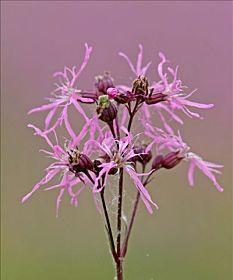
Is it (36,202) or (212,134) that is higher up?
(212,134)

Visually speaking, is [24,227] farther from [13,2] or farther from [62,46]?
[13,2]

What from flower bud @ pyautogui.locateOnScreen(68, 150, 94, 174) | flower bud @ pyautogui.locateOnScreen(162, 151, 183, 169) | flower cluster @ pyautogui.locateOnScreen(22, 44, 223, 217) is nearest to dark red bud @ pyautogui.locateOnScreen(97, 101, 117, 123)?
flower cluster @ pyautogui.locateOnScreen(22, 44, 223, 217)

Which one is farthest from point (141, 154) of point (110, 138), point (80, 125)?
point (80, 125)

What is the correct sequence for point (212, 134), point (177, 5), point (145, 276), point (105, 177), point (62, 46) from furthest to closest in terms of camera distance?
point (177, 5), point (62, 46), point (212, 134), point (145, 276), point (105, 177)

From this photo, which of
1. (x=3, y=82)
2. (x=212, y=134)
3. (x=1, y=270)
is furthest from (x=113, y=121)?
(x=3, y=82)

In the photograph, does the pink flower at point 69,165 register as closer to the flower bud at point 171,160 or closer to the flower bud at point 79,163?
the flower bud at point 79,163

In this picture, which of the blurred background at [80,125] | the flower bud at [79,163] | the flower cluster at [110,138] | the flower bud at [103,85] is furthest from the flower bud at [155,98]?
the blurred background at [80,125]
